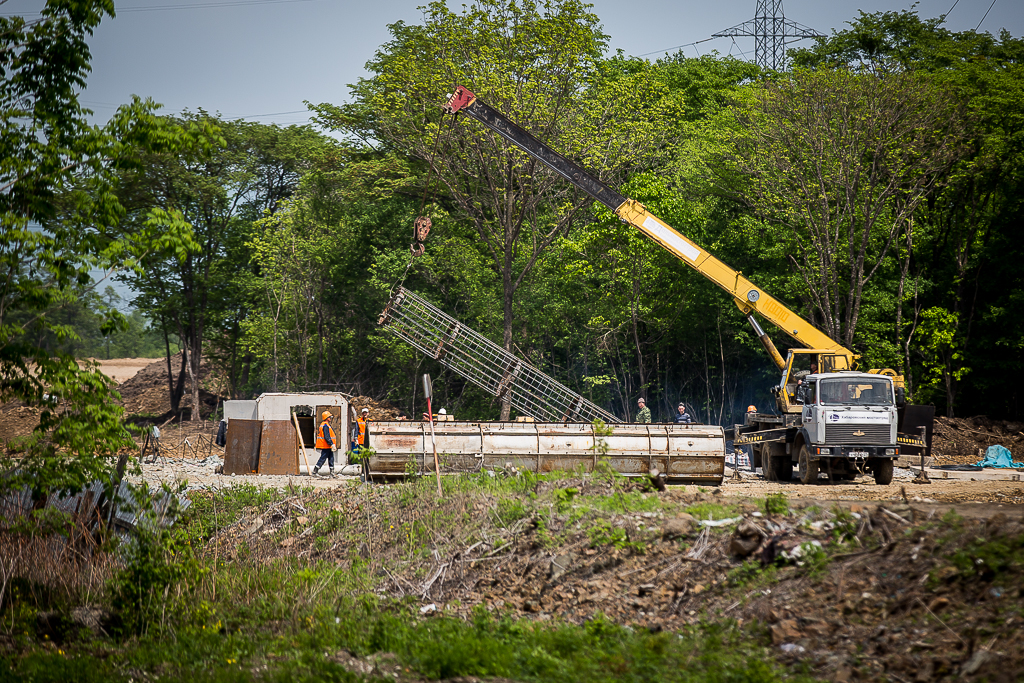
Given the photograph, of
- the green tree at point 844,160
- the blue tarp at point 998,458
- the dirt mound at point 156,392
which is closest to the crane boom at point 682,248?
the blue tarp at point 998,458

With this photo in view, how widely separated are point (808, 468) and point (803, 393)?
1.83 meters

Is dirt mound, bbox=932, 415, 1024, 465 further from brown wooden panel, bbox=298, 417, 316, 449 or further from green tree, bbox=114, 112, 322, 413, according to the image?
green tree, bbox=114, 112, 322, 413

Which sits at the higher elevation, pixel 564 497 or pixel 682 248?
pixel 682 248

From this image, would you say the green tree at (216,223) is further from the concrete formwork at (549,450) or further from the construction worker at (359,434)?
the concrete formwork at (549,450)

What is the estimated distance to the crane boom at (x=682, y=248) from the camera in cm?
2133

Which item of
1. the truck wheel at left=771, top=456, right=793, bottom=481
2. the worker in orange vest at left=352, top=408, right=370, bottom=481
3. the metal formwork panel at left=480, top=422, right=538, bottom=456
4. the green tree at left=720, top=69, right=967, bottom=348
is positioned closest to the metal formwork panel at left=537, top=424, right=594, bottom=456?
the metal formwork panel at left=480, top=422, right=538, bottom=456

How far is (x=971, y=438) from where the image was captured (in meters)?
27.7

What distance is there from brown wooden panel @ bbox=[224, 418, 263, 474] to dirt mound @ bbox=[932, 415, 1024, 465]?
2027cm

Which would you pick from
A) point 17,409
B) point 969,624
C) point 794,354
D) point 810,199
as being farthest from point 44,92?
point 17,409

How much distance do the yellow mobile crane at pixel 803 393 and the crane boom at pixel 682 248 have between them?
1.0 inches

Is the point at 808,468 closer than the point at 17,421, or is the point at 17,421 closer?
the point at 808,468

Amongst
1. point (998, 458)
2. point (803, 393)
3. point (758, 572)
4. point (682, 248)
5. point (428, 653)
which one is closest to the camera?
point (428, 653)

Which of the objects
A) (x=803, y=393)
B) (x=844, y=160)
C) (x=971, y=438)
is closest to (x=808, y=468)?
(x=803, y=393)

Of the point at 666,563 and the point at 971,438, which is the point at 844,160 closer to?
the point at 971,438
